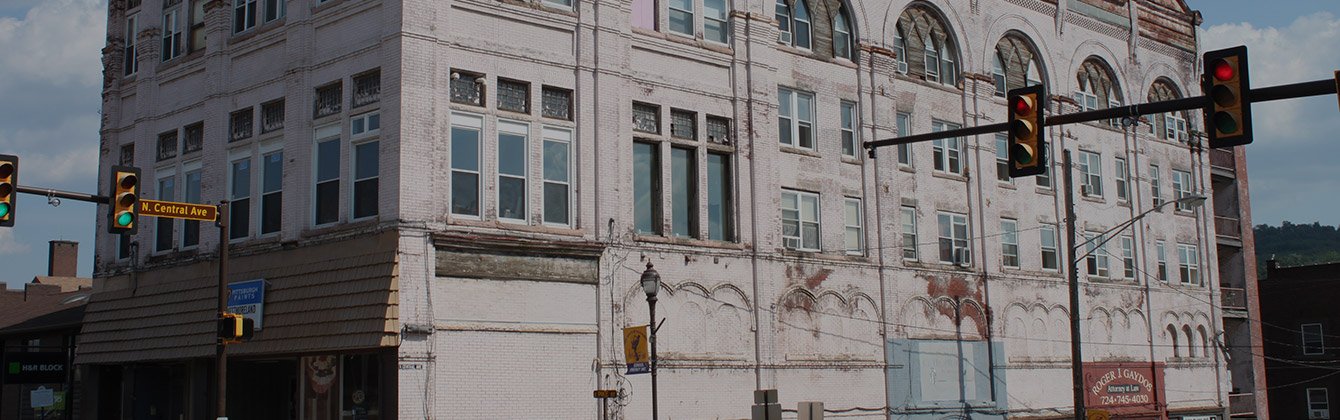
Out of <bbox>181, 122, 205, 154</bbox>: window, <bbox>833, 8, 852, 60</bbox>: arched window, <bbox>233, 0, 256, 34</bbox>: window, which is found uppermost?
<bbox>833, 8, 852, 60</bbox>: arched window

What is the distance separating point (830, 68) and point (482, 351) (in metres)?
13.9

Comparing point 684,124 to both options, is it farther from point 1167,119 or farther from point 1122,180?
point 1167,119

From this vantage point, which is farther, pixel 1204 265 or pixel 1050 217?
pixel 1204 265

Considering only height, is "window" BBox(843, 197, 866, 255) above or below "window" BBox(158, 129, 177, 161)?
below

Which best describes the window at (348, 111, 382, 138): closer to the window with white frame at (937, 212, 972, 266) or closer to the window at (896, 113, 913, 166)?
the window at (896, 113, 913, 166)

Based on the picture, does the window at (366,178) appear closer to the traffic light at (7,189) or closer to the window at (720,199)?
the traffic light at (7,189)

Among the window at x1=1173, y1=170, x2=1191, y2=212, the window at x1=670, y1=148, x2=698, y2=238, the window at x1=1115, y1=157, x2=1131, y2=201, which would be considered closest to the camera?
the window at x1=670, y1=148, x2=698, y2=238

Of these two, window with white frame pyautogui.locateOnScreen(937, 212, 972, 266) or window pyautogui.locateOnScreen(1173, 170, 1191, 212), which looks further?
window pyautogui.locateOnScreen(1173, 170, 1191, 212)

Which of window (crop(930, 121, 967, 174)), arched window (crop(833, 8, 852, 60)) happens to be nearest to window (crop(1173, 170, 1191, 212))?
window (crop(930, 121, 967, 174))

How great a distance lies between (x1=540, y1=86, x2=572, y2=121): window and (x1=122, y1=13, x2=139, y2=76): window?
12052mm

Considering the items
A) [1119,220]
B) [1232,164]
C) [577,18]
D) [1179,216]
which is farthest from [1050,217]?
[577,18]

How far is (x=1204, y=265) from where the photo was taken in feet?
168

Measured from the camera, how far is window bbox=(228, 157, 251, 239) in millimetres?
30000

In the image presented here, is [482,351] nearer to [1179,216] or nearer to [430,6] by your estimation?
[430,6]
